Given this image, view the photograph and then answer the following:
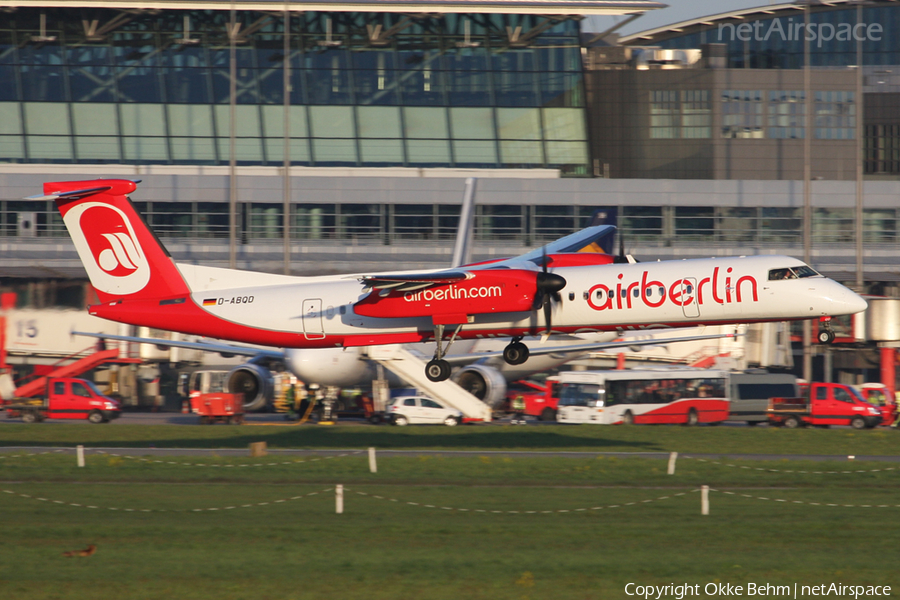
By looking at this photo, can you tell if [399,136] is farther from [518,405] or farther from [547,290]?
[547,290]

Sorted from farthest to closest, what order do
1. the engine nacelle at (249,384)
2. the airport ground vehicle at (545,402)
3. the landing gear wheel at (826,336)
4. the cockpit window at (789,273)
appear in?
the airport ground vehicle at (545,402) → the engine nacelle at (249,384) → the cockpit window at (789,273) → the landing gear wheel at (826,336)

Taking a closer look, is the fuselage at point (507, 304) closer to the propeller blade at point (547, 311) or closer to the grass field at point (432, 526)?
the propeller blade at point (547, 311)

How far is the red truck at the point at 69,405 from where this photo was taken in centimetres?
3938

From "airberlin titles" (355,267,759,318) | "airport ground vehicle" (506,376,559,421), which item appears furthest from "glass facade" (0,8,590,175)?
"airberlin titles" (355,267,759,318)

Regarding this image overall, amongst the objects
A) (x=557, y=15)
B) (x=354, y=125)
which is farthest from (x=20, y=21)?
(x=557, y=15)

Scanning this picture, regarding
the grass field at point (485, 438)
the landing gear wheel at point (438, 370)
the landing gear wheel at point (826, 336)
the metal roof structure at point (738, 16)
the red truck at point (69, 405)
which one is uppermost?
the metal roof structure at point (738, 16)

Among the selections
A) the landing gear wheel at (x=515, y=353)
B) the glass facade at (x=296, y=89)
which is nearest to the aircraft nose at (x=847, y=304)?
the landing gear wheel at (x=515, y=353)

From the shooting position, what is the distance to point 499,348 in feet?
141

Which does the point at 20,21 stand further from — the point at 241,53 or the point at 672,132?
the point at 672,132

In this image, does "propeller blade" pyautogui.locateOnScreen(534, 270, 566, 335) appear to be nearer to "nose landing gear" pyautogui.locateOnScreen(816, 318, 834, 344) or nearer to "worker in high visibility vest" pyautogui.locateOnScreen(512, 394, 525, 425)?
"nose landing gear" pyautogui.locateOnScreen(816, 318, 834, 344)

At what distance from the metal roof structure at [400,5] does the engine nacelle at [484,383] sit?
29583 mm

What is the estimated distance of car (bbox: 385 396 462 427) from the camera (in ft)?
125

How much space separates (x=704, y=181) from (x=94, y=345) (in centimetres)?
3915

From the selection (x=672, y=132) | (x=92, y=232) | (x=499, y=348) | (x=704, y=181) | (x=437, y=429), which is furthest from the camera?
(x=672, y=132)
